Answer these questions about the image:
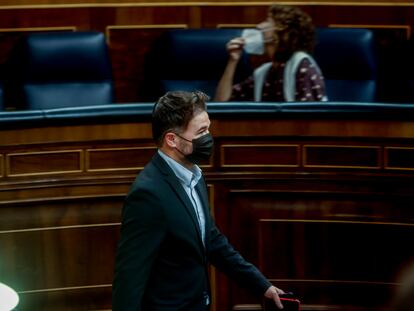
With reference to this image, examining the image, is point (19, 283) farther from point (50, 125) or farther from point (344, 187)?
point (344, 187)

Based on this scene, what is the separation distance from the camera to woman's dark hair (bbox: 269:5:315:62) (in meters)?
2.28

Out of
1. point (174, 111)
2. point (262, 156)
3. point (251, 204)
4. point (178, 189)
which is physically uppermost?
point (174, 111)

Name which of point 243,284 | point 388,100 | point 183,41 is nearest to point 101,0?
point 183,41

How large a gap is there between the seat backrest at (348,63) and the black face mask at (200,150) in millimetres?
1171

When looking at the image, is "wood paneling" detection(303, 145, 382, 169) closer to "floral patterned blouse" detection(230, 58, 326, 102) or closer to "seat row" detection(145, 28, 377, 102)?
"floral patterned blouse" detection(230, 58, 326, 102)

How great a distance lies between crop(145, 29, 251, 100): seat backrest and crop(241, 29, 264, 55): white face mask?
103mm

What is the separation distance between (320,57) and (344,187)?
62cm

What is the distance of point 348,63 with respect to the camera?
2.50 m

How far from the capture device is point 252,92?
2.39 m

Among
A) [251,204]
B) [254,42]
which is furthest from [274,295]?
[254,42]

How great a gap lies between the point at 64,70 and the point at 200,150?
1180mm

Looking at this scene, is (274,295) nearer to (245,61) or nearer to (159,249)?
(159,249)

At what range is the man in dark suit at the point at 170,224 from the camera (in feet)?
4.12

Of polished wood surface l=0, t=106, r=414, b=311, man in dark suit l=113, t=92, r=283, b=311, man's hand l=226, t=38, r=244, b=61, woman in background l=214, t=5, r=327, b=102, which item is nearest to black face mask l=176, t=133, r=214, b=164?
man in dark suit l=113, t=92, r=283, b=311
